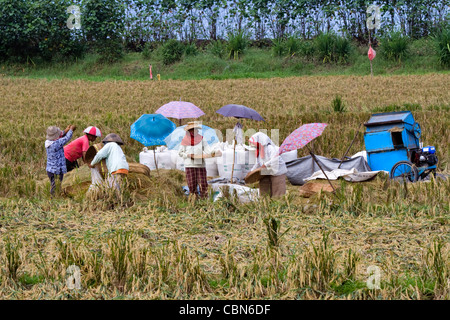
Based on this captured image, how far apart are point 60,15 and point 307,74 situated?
46.4ft

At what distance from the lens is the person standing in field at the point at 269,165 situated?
8578mm

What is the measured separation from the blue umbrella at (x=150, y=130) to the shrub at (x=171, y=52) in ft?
75.2

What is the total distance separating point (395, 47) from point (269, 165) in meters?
23.0

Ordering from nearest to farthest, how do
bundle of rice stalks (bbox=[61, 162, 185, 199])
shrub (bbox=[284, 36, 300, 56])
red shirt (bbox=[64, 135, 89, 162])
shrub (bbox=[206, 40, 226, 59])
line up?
bundle of rice stalks (bbox=[61, 162, 185, 199]) → red shirt (bbox=[64, 135, 89, 162]) → shrub (bbox=[284, 36, 300, 56]) → shrub (bbox=[206, 40, 226, 59])

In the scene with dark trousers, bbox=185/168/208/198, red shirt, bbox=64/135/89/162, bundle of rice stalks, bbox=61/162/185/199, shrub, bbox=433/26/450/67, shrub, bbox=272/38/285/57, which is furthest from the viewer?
shrub, bbox=272/38/285/57

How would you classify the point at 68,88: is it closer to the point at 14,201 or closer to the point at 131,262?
the point at 14,201

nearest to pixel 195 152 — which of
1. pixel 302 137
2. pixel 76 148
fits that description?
pixel 302 137

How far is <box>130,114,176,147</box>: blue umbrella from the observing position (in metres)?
9.56

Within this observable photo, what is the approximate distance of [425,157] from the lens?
9.66 metres

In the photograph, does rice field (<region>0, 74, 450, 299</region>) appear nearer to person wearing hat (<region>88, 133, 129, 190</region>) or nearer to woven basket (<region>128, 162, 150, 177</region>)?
person wearing hat (<region>88, 133, 129, 190</region>)

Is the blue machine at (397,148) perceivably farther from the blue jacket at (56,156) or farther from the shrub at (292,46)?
the shrub at (292,46)

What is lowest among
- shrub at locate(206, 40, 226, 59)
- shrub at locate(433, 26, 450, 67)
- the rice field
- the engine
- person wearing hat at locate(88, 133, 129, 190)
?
the rice field

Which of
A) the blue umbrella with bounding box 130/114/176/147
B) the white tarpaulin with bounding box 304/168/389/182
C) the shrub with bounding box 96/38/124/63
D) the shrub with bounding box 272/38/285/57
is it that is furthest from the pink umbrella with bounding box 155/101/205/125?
the shrub with bounding box 96/38/124/63

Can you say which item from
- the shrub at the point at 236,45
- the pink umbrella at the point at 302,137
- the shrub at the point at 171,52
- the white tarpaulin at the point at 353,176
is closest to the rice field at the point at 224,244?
the white tarpaulin at the point at 353,176
